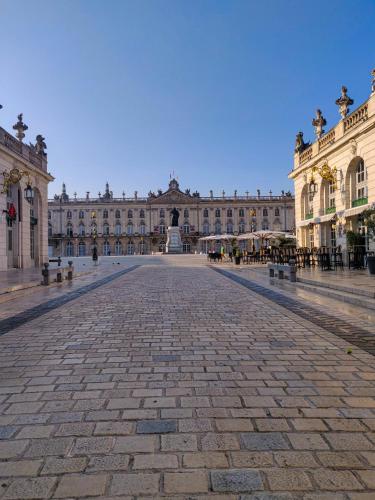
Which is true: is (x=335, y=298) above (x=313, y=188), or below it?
below

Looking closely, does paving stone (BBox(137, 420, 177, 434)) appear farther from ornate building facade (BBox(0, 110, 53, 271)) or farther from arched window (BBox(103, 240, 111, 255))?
arched window (BBox(103, 240, 111, 255))

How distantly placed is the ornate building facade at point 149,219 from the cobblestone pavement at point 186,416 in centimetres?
8678

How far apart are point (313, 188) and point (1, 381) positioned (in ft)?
61.8

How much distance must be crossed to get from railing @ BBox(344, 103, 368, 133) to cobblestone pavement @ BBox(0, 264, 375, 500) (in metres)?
14.5

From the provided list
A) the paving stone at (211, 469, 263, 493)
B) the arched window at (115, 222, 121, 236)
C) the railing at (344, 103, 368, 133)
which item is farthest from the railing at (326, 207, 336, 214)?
the arched window at (115, 222, 121, 236)

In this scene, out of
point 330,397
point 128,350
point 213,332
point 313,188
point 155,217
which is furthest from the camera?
point 155,217

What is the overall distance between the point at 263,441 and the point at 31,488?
141 centimetres

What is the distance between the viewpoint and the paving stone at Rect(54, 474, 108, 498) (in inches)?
78.9

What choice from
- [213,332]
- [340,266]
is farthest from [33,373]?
[340,266]

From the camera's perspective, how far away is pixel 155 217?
308ft

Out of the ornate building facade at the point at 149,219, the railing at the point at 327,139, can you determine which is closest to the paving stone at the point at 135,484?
the railing at the point at 327,139

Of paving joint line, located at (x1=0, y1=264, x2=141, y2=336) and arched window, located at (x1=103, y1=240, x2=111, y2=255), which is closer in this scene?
paving joint line, located at (x1=0, y1=264, x2=141, y2=336)

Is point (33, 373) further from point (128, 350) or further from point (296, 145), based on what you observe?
point (296, 145)

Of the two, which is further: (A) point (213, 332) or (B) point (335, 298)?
(B) point (335, 298)
